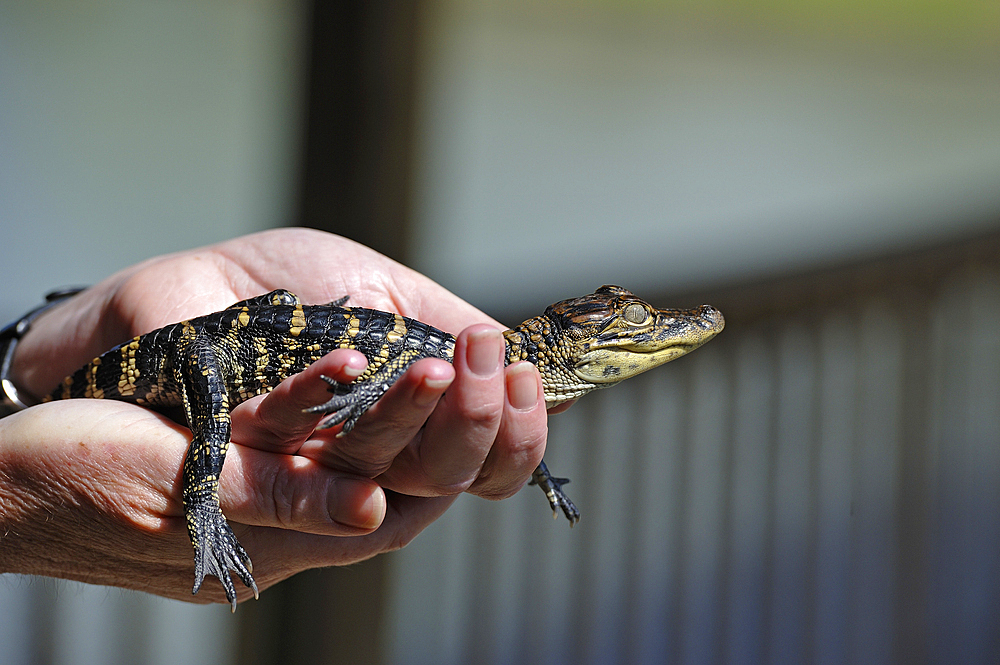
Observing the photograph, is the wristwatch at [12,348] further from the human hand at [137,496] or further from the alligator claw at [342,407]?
the alligator claw at [342,407]

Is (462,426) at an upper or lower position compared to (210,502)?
upper

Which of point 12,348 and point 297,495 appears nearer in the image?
point 297,495

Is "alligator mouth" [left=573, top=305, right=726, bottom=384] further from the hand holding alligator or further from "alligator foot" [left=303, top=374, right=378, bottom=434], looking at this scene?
"alligator foot" [left=303, top=374, right=378, bottom=434]

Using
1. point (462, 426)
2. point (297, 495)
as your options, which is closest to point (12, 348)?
point (297, 495)

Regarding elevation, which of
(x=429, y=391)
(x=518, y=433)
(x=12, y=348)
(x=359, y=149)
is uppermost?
(x=359, y=149)

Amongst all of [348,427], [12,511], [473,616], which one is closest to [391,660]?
[473,616]

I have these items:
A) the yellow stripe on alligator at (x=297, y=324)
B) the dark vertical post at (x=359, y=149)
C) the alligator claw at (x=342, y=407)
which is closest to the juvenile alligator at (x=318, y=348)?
the yellow stripe on alligator at (x=297, y=324)

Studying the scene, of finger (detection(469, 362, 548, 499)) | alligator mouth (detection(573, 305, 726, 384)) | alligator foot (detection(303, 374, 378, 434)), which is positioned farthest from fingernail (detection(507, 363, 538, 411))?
alligator mouth (detection(573, 305, 726, 384))

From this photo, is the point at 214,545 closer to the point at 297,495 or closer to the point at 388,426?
the point at 297,495
